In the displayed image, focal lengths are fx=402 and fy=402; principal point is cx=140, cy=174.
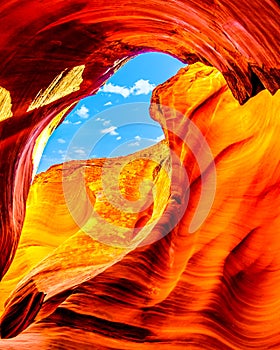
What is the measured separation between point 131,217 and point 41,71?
5567 millimetres

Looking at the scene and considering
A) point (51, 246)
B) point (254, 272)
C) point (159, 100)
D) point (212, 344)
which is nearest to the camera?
point (212, 344)

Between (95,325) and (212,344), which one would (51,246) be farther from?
(212,344)

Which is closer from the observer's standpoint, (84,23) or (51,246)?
(84,23)

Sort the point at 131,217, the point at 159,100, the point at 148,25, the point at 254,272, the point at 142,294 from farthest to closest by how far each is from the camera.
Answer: the point at 131,217 < the point at 159,100 < the point at 148,25 < the point at 142,294 < the point at 254,272

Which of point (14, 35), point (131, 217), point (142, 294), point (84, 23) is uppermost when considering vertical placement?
point (84, 23)

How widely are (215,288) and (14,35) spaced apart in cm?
429

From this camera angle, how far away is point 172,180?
7.75 m

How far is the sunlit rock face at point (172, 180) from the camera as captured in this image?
4676 millimetres

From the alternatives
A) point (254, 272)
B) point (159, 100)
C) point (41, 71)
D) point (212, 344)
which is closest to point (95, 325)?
point (212, 344)

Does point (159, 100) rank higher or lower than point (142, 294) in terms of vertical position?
higher

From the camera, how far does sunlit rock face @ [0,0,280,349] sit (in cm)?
468

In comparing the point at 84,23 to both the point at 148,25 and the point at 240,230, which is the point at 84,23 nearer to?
the point at 148,25

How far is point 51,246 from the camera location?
1303 cm

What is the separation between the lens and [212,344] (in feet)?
14.7
